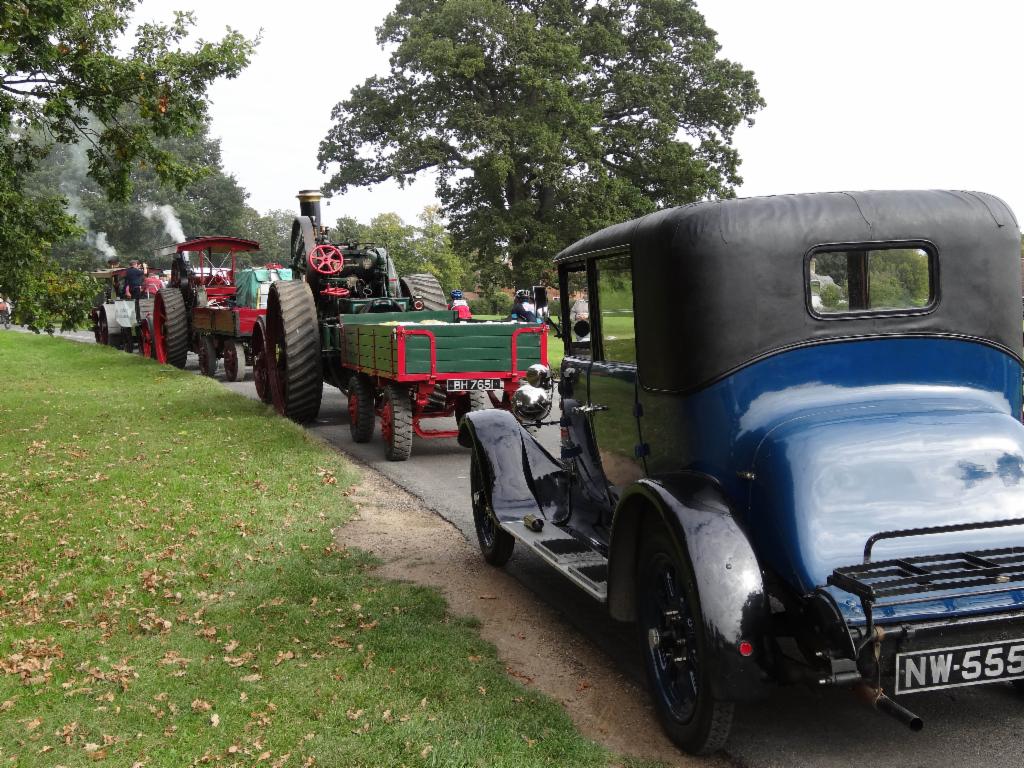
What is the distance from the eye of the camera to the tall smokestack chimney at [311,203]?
44.8 feet

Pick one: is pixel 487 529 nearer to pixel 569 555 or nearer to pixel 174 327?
pixel 569 555

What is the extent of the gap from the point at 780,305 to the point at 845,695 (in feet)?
5.42

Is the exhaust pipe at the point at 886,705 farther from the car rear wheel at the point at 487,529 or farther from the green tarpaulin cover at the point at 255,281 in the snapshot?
the green tarpaulin cover at the point at 255,281

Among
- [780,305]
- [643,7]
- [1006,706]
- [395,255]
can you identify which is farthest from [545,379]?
[395,255]

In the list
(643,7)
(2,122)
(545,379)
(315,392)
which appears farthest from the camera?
(643,7)

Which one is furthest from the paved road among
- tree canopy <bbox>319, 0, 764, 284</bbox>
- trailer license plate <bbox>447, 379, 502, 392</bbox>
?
tree canopy <bbox>319, 0, 764, 284</bbox>

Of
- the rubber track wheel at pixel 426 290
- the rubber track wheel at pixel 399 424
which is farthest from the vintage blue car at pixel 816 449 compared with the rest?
the rubber track wheel at pixel 426 290

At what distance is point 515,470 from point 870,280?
8.52ft

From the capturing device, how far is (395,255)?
49219 mm

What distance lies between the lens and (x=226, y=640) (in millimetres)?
4945

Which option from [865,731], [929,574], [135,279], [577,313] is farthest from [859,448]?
[135,279]

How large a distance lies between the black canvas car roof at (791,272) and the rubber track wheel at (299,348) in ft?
27.2

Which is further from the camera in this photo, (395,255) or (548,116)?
(395,255)

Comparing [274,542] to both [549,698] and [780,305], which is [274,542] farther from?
[780,305]
